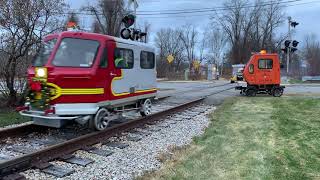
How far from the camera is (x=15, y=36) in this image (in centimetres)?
1675

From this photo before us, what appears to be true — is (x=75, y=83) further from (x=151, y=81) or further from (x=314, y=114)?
(x=314, y=114)

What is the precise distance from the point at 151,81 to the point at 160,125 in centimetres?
178

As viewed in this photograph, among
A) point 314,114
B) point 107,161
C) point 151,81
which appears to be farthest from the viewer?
point 314,114

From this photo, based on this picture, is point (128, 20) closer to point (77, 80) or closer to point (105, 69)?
point (105, 69)

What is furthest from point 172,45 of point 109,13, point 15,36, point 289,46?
point 15,36

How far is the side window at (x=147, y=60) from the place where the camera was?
43.9 ft

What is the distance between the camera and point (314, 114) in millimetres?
16203

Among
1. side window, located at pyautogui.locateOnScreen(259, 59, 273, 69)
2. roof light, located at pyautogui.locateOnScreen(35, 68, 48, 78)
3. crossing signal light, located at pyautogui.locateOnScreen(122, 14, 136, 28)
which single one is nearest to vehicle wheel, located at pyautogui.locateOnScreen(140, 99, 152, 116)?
roof light, located at pyautogui.locateOnScreen(35, 68, 48, 78)

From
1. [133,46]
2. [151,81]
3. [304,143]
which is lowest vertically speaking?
[304,143]

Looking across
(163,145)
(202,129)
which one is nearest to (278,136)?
(202,129)

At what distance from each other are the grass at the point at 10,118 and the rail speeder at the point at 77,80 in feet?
7.59

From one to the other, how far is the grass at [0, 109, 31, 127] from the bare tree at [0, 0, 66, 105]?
2121 mm

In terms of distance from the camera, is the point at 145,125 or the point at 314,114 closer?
the point at 145,125

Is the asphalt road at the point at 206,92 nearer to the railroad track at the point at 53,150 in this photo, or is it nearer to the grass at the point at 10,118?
the grass at the point at 10,118
